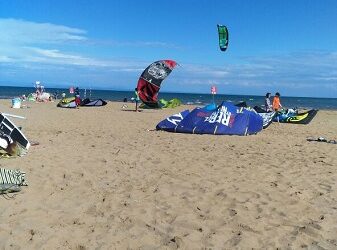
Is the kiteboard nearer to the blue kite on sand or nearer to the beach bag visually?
the beach bag

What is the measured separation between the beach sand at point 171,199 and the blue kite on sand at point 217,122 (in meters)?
2.83

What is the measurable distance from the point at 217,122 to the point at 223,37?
727 cm

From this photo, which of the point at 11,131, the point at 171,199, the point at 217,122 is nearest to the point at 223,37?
the point at 217,122

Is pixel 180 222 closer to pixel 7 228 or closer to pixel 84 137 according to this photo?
pixel 7 228

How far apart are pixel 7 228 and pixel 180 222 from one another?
203 centimetres

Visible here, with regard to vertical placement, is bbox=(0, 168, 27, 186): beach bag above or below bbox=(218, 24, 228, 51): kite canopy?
below

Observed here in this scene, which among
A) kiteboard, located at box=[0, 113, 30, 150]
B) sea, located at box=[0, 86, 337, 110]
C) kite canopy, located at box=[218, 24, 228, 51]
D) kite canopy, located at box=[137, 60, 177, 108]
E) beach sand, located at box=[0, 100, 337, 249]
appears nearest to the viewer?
beach sand, located at box=[0, 100, 337, 249]

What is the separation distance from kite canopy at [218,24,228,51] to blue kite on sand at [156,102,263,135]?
6.06 m

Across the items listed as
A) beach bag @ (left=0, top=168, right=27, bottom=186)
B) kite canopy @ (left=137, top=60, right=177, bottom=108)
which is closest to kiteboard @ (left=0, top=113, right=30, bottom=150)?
beach bag @ (left=0, top=168, right=27, bottom=186)

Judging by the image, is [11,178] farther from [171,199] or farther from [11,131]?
[11,131]

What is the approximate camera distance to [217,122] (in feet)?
44.4

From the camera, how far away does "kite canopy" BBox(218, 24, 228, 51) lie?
1939 centimetres

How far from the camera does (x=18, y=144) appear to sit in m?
8.94

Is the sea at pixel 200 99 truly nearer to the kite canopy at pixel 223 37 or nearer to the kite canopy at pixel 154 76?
the kite canopy at pixel 154 76
